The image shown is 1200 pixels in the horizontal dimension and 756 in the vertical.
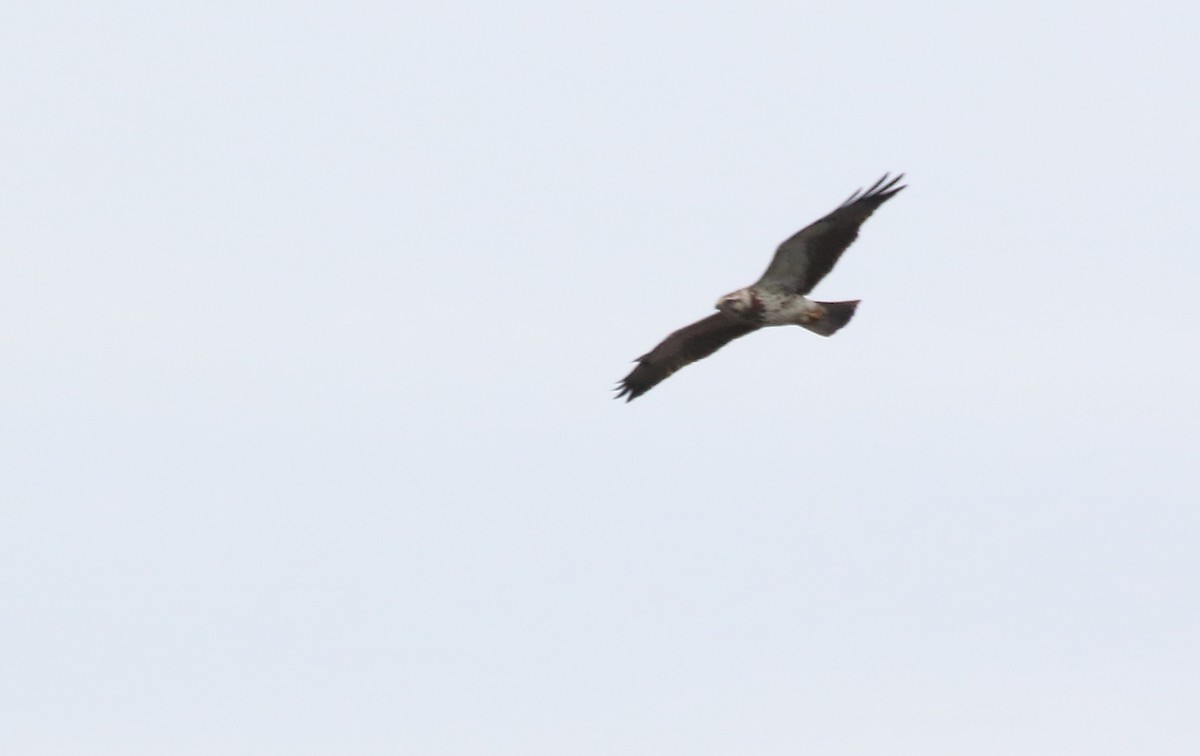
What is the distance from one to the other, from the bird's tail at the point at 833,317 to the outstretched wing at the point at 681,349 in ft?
2.86

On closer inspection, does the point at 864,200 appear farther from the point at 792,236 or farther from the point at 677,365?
the point at 677,365

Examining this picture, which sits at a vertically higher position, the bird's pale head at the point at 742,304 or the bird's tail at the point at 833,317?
the bird's pale head at the point at 742,304

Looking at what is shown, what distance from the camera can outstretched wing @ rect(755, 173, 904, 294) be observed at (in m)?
23.1

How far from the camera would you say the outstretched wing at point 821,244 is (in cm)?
2308

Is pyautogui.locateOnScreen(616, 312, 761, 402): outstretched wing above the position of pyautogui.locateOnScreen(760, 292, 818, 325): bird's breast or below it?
above

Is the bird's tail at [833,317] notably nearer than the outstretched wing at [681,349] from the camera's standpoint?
Yes

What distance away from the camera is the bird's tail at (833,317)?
23.7m


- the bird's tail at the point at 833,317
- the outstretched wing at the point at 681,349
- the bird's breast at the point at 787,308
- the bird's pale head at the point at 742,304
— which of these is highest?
the outstretched wing at the point at 681,349

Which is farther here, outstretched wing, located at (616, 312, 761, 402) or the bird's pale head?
outstretched wing, located at (616, 312, 761, 402)

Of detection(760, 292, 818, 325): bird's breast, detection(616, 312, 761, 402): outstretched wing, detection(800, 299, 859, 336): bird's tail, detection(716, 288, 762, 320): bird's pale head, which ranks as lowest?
detection(800, 299, 859, 336): bird's tail

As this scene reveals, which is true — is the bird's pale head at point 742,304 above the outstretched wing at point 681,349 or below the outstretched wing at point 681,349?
below

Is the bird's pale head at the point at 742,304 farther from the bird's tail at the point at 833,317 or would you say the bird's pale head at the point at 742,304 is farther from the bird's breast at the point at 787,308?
the bird's tail at the point at 833,317

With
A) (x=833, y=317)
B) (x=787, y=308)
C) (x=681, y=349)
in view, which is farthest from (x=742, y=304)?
(x=681, y=349)

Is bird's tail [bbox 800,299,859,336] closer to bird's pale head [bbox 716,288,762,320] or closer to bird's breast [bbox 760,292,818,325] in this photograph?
bird's breast [bbox 760,292,818,325]
